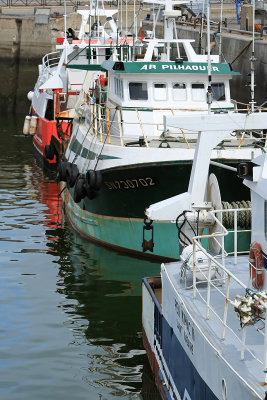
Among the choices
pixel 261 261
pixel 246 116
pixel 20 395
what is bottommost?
pixel 20 395

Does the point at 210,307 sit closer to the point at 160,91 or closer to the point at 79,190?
the point at 79,190

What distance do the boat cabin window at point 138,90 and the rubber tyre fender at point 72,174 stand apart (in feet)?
7.07

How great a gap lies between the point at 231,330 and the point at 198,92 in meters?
12.6

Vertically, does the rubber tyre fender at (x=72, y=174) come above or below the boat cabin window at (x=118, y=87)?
below

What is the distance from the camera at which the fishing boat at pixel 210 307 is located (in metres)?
8.45

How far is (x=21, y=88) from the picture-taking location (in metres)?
48.8

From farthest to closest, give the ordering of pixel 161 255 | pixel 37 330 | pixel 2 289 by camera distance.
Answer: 1. pixel 161 255
2. pixel 2 289
3. pixel 37 330

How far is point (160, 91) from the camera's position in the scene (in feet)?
67.7

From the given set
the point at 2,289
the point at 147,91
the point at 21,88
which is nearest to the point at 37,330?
the point at 2,289

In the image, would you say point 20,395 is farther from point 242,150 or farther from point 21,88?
point 21,88

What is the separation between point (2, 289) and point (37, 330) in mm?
2289

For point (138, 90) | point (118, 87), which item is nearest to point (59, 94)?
point (118, 87)

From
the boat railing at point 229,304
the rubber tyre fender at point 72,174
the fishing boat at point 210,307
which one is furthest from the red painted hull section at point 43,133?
the boat railing at point 229,304

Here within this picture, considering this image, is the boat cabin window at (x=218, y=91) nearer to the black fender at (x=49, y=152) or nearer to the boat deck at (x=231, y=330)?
the black fender at (x=49, y=152)
